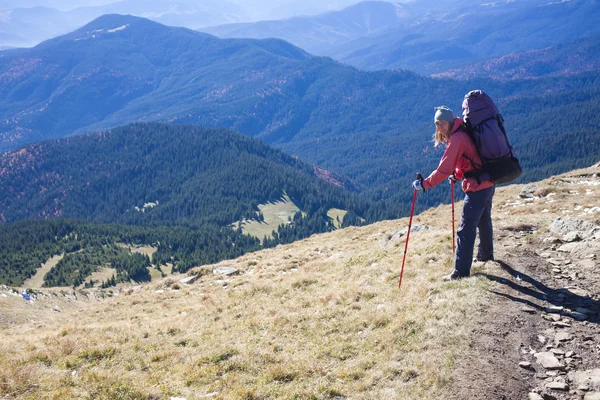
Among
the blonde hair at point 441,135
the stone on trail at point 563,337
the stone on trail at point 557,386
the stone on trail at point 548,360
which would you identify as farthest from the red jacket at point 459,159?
the stone on trail at point 557,386

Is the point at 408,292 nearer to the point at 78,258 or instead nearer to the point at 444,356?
the point at 444,356

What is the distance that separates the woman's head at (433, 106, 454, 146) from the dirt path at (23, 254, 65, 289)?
378 feet

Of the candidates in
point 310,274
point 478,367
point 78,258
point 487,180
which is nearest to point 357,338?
point 478,367

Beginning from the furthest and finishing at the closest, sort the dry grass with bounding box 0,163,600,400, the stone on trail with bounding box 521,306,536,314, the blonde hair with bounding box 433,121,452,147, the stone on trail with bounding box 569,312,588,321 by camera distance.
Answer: the blonde hair with bounding box 433,121,452,147, the stone on trail with bounding box 521,306,536,314, the stone on trail with bounding box 569,312,588,321, the dry grass with bounding box 0,163,600,400

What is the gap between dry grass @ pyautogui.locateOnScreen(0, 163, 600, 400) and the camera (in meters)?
9.25

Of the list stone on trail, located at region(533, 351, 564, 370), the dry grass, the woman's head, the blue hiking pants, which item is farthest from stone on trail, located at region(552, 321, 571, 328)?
the woman's head

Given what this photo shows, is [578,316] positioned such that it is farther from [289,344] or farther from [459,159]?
[289,344]

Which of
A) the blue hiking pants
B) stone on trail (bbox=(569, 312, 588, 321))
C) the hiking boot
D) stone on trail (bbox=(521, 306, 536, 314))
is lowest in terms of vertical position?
Result: stone on trail (bbox=(569, 312, 588, 321))

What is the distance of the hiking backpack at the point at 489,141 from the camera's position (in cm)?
1095

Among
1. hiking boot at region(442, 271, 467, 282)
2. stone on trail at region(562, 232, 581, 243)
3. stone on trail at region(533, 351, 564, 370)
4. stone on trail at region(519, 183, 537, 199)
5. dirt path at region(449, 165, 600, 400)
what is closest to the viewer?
dirt path at region(449, 165, 600, 400)

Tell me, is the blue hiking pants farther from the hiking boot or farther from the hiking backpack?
the hiking backpack

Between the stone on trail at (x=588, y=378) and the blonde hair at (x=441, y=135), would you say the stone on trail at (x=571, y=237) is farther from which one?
the stone on trail at (x=588, y=378)

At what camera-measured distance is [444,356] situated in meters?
9.00

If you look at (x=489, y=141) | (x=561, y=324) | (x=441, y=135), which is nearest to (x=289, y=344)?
(x=561, y=324)
